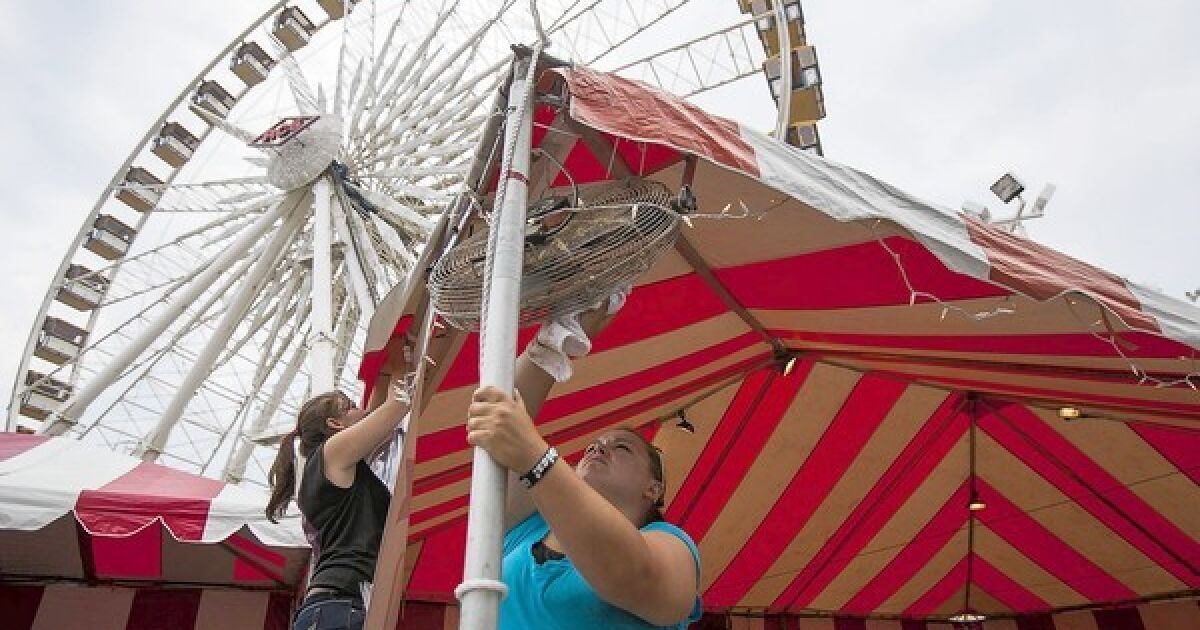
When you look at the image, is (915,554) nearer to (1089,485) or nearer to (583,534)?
(1089,485)

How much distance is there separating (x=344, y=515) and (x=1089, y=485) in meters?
4.30

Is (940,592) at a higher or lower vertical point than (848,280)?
lower

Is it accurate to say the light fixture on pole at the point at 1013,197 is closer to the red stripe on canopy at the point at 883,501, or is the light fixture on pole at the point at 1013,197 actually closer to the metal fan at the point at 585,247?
the red stripe on canopy at the point at 883,501

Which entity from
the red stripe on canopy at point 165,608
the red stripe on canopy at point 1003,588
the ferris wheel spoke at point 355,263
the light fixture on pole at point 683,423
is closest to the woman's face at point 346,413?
the light fixture on pole at point 683,423

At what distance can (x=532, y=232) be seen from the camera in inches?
58.9

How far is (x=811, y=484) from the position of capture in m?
4.56

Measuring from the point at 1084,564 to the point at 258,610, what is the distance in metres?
5.56

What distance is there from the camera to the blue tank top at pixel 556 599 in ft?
3.73

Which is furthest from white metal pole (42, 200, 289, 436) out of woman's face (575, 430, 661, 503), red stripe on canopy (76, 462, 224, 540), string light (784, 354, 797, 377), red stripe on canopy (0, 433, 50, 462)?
woman's face (575, 430, 661, 503)

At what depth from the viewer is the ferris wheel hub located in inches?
304

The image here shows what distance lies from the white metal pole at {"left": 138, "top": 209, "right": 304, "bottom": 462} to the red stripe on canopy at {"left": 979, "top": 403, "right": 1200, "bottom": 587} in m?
6.83

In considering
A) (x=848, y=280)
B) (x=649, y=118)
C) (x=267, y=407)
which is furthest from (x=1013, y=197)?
(x=267, y=407)

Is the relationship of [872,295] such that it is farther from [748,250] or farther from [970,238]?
[970,238]

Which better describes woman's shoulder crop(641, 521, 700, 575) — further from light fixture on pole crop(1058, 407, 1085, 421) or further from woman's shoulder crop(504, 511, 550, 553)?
light fixture on pole crop(1058, 407, 1085, 421)
